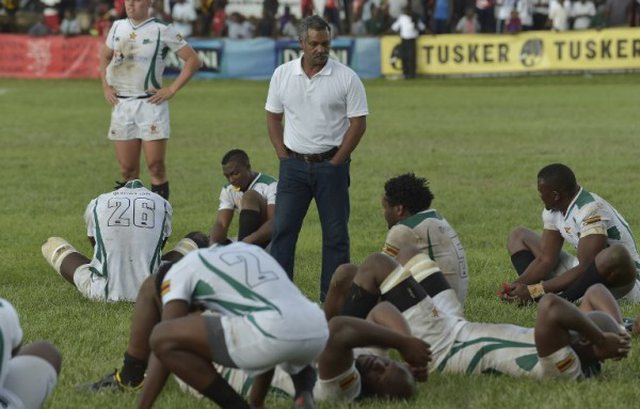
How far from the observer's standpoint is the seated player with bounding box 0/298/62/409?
6.07 metres

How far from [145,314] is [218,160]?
1383 cm

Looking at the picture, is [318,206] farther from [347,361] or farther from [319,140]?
[347,361]

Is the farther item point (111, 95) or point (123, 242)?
point (111, 95)

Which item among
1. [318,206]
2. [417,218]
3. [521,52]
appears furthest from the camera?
[521,52]

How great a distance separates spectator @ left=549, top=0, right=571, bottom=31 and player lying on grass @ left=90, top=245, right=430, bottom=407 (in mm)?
31275

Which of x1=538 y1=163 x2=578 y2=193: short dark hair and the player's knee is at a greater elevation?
x1=538 y1=163 x2=578 y2=193: short dark hair

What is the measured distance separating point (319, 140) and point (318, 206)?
0.50 m

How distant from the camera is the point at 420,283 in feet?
27.1

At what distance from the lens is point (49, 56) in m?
41.3

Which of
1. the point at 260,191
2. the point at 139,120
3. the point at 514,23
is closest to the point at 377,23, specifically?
the point at 514,23

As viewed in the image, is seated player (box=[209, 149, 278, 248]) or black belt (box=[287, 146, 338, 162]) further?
seated player (box=[209, 149, 278, 248])

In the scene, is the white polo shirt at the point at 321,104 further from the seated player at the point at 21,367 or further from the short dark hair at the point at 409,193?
the seated player at the point at 21,367

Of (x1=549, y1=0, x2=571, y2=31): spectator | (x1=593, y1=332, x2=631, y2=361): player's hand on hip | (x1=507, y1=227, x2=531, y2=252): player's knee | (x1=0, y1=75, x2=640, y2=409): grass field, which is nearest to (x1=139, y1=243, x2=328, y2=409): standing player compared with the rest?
(x1=0, y1=75, x2=640, y2=409): grass field

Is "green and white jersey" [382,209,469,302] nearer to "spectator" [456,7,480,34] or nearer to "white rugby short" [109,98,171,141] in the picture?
"white rugby short" [109,98,171,141]
